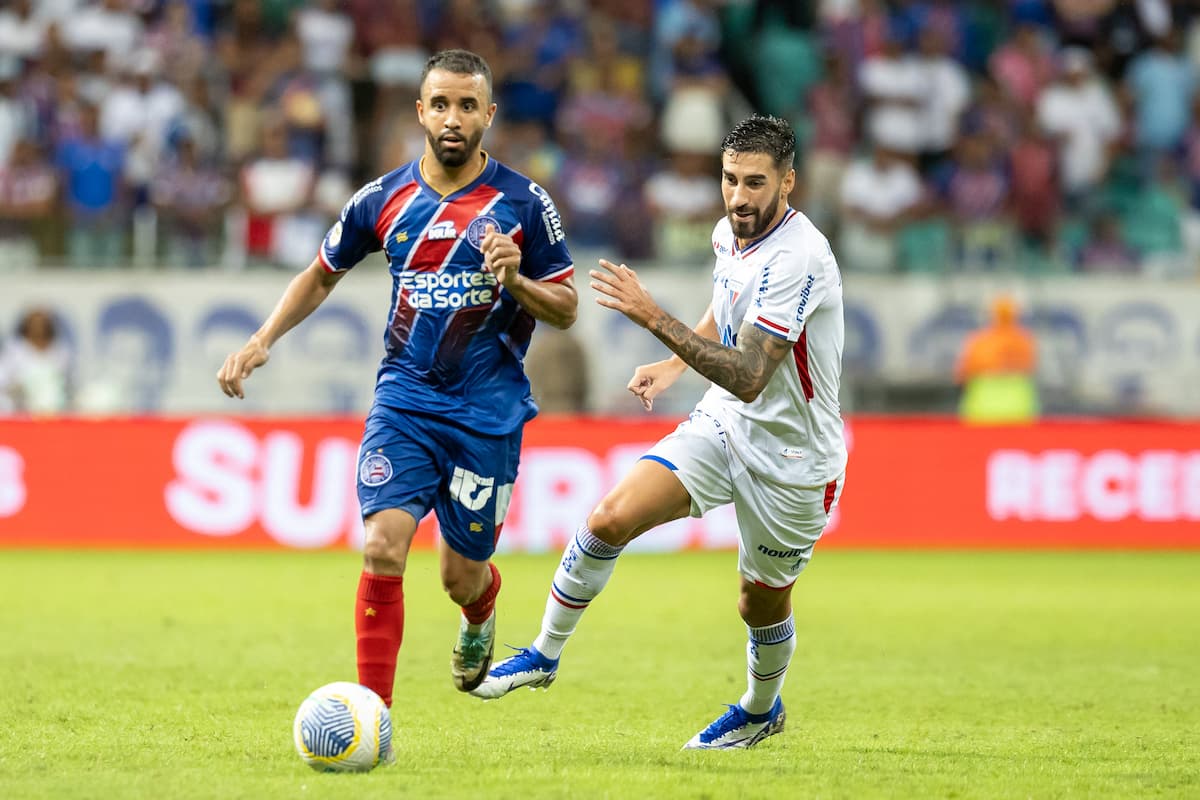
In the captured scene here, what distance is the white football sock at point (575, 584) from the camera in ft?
22.9

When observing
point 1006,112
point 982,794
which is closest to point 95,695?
point 982,794

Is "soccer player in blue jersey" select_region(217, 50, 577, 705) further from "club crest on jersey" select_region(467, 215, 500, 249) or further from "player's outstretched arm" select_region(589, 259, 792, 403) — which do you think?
"player's outstretched arm" select_region(589, 259, 792, 403)

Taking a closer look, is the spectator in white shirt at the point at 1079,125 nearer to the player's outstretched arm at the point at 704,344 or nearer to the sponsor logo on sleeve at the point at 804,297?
the sponsor logo on sleeve at the point at 804,297

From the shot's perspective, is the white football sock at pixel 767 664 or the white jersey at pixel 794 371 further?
the white football sock at pixel 767 664

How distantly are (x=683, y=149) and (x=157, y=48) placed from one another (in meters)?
5.74

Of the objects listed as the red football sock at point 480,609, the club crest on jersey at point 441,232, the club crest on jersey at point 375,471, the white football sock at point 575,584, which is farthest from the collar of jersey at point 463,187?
the red football sock at point 480,609

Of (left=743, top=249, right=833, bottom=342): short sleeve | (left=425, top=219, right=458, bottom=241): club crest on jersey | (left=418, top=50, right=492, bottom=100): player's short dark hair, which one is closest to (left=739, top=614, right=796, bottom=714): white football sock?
(left=743, top=249, right=833, bottom=342): short sleeve

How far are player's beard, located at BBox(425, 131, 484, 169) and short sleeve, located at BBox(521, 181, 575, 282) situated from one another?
30 centimetres

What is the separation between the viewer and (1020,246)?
60.0 feet

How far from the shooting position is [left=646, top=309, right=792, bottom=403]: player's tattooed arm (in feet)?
20.7

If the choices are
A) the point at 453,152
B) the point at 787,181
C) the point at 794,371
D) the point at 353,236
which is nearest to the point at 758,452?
the point at 794,371

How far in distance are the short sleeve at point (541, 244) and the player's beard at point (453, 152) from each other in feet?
0.97

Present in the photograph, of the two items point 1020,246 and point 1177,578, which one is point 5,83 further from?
point 1177,578

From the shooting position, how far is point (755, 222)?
673cm
